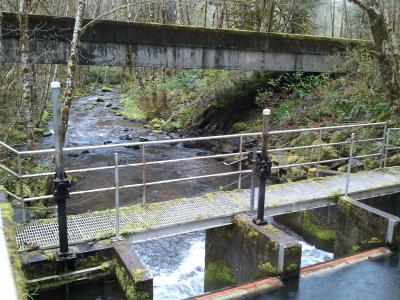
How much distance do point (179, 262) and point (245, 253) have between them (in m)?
1.87

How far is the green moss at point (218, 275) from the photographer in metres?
6.81

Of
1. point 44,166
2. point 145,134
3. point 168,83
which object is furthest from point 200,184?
point 168,83

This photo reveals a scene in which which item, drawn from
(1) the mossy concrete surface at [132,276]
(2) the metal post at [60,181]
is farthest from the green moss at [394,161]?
(2) the metal post at [60,181]

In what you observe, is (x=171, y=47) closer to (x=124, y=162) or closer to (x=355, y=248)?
(x=124, y=162)

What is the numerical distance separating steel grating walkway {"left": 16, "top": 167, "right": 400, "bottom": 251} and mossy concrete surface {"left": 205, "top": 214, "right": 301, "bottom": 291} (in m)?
0.35

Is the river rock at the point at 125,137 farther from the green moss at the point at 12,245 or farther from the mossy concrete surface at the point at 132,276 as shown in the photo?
the mossy concrete surface at the point at 132,276

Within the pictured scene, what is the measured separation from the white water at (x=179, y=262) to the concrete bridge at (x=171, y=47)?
6.74 metres

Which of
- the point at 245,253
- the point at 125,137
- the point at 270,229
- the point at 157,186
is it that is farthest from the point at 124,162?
the point at 270,229

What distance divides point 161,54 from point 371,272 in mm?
11177

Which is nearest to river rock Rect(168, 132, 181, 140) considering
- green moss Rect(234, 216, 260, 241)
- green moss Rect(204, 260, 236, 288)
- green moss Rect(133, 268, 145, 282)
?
green moss Rect(204, 260, 236, 288)

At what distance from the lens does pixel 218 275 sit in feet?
23.2

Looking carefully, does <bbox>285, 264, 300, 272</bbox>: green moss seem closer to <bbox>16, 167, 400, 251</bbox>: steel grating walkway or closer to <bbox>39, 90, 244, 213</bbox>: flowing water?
<bbox>16, 167, 400, 251</bbox>: steel grating walkway

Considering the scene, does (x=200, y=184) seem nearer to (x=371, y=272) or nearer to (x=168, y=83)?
(x=371, y=272)

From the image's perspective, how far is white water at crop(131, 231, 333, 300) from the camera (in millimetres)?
7094
